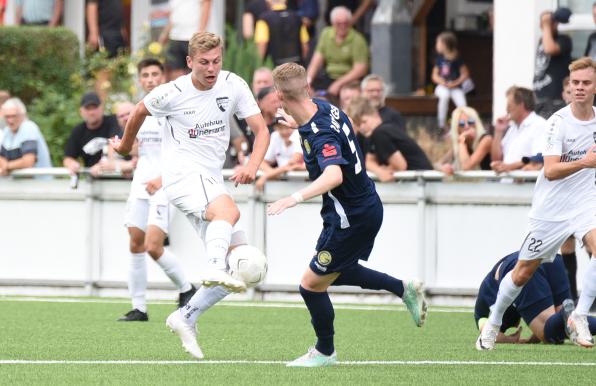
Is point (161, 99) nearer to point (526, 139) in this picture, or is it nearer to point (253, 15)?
point (526, 139)

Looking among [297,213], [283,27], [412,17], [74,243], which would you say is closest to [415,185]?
[297,213]

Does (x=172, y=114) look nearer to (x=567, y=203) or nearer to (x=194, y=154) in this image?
(x=194, y=154)

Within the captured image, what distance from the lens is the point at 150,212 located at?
14.3 metres

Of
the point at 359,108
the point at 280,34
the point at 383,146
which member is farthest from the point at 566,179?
the point at 280,34

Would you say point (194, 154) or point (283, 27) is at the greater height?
point (283, 27)

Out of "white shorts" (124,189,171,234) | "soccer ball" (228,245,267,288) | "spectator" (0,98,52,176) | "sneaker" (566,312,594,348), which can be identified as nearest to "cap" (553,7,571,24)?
"white shorts" (124,189,171,234)

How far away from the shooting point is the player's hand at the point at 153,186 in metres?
14.3

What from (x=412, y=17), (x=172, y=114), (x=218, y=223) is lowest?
(x=218, y=223)

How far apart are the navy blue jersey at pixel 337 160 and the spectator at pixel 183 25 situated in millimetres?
10503

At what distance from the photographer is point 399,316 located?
15.0m

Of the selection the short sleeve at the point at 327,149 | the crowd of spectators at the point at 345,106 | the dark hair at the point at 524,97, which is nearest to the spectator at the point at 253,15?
the crowd of spectators at the point at 345,106

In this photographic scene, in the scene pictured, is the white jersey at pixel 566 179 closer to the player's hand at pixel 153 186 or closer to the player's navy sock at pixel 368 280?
the player's navy sock at pixel 368 280

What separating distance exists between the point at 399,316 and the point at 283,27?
6.96 metres

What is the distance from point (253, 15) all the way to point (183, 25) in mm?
1135
